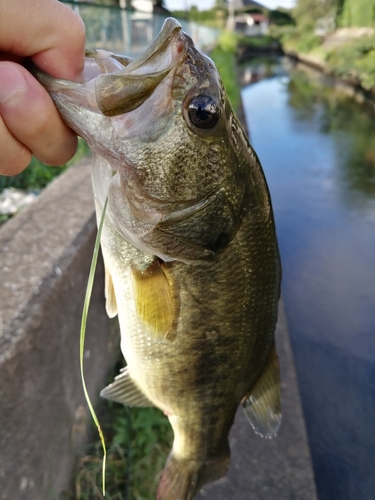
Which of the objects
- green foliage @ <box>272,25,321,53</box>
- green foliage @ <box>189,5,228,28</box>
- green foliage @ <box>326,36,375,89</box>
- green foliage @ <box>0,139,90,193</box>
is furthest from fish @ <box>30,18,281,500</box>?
green foliage @ <box>189,5,228,28</box>

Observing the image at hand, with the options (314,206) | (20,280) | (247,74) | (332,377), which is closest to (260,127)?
(314,206)

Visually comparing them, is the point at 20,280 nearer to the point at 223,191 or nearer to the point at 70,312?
the point at 70,312

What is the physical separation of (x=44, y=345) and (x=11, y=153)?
1013 mm

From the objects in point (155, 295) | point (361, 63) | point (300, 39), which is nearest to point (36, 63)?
point (155, 295)

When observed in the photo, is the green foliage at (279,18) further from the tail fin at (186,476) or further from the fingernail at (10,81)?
the fingernail at (10,81)

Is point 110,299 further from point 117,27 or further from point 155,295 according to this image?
point 117,27

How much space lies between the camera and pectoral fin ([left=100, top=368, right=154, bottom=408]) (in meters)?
1.73

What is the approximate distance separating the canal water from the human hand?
10.1ft

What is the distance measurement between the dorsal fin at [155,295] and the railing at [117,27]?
402cm

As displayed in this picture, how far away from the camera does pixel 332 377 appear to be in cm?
397

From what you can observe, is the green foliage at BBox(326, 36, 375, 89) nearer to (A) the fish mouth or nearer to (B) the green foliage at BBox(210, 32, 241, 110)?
(B) the green foliage at BBox(210, 32, 241, 110)

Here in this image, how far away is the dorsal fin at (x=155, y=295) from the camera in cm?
137

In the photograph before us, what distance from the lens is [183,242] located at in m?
1.29

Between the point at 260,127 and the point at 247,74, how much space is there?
1445 centimetres
